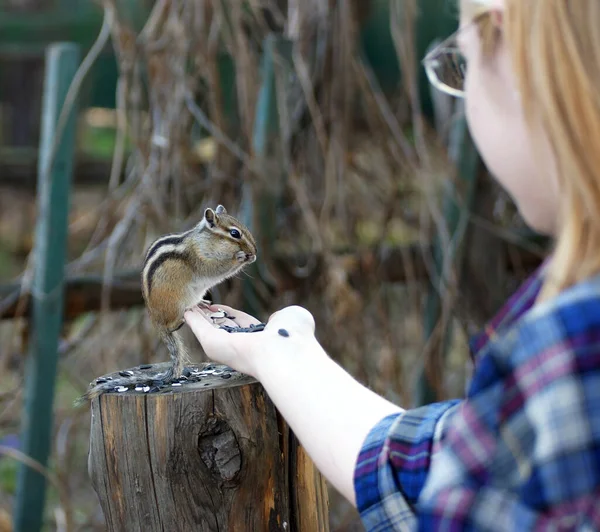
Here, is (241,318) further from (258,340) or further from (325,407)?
(325,407)

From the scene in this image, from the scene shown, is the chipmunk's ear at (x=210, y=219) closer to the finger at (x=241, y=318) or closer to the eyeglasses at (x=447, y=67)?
the finger at (x=241, y=318)

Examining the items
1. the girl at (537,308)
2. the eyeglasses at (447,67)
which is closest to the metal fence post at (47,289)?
the eyeglasses at (447,67)

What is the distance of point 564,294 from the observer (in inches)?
32.9

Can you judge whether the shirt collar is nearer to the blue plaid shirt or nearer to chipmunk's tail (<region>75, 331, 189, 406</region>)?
the blue plaid shirt

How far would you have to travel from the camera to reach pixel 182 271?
1.97 meters

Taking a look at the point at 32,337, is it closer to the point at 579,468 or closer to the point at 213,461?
the point at 213,461

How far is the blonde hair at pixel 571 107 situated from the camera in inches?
32.7

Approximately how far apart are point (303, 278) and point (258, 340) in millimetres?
1999

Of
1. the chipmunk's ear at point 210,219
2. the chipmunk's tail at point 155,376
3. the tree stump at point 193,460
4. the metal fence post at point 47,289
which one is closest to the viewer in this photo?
the tree stump at point 193,460

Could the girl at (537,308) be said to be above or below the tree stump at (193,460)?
above

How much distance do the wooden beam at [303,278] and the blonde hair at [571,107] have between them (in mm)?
2290

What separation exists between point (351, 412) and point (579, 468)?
45cm

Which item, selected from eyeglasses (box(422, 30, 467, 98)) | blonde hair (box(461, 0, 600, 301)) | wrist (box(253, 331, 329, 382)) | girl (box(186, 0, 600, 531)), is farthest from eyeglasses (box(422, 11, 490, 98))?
wrist (box(253, 331, 329, 382))

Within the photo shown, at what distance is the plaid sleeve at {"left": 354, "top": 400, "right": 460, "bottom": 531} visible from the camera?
3.74 ft
